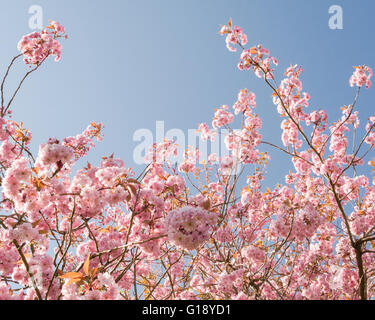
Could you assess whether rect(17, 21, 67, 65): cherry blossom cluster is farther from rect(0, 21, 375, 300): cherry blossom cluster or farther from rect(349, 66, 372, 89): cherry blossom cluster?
rect(349, 66, 372, 89): cherry blossom cluster

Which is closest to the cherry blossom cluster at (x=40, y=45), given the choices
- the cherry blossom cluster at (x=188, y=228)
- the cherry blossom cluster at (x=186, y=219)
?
the cherry blossom cluster at (x=186, y=219)

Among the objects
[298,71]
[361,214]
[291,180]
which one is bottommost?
[361,214]

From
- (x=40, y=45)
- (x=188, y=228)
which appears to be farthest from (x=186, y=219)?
(x=40, y=45)

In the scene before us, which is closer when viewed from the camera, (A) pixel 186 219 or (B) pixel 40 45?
(A) pixel 186 219

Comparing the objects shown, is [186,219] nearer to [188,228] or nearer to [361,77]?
[188,228]

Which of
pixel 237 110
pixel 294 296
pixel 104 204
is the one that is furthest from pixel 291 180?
pixel 104 204

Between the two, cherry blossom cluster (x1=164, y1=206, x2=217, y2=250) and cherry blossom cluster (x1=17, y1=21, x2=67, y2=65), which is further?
cherry blossom cluster (x1=17, y1=21, x2=67, y2=65)

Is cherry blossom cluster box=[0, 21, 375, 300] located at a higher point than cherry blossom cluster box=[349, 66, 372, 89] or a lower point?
lower

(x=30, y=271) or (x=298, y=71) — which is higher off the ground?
(x=298, y=71)

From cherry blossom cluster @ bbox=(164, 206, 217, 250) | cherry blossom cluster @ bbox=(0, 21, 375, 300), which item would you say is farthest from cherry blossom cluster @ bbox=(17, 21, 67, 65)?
cherry blossom cluster @ bbox=(164, 206, 217, 250)
